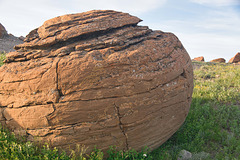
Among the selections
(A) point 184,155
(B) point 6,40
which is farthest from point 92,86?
(B) point 6,40

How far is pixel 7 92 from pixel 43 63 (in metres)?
1.33

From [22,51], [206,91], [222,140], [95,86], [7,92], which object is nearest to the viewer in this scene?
[95,86]

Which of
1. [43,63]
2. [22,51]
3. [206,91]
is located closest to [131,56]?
[43,63]

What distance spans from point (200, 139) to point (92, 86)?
4462 mm

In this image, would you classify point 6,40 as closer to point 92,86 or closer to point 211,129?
point 92,86

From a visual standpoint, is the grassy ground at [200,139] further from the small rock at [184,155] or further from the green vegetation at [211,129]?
the small rock at [184,155]

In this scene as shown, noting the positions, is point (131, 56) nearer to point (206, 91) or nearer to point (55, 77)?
point (55, 77)

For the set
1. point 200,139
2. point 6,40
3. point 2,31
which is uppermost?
point 2,31

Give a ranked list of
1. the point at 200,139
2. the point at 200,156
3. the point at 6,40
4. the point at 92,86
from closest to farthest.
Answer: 1. the point at 92,86
2. the point at 200,156
3. the point at 200,139
4. the point at 6,40

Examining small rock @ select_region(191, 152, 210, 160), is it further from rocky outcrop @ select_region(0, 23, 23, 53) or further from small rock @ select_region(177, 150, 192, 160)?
rocky outcrop @ select_region(0, 23, 23, 53)

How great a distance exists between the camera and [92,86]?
4480mm

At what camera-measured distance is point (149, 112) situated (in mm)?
4887

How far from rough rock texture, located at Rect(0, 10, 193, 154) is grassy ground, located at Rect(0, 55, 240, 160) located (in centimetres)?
29

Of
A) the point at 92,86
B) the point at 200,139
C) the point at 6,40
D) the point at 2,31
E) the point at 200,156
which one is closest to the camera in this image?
the point at 92,86
